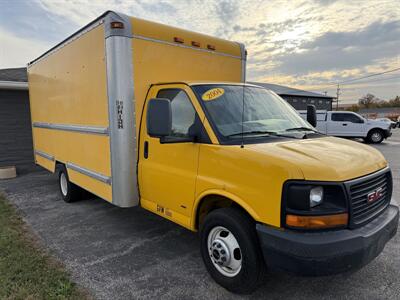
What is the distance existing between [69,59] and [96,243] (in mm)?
3145

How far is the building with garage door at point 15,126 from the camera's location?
32.6 feet

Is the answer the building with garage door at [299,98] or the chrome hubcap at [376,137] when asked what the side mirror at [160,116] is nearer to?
the chrome hubcap at [376,137]

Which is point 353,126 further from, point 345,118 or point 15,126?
point 15,126

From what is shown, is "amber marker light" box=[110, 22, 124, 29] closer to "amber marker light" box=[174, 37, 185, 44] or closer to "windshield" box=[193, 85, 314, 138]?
"amber marker light" box=[174, 37, 185, 44]

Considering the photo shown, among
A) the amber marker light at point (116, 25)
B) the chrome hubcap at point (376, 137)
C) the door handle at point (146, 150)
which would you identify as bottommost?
the chrome hubcap at point (376, 137)

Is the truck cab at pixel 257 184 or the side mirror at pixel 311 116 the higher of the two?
the side mirror at pixel 311 116

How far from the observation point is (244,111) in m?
3.49

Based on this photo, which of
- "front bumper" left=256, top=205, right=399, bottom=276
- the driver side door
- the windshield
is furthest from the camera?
the driver side door

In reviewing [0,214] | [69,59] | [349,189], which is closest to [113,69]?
[69,59]

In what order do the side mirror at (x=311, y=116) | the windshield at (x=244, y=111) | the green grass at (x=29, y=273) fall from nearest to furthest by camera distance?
the green grass at (x=29, y=273) < the windshield at (x=244, y=111) < the side mirror at (x=311, y=116)

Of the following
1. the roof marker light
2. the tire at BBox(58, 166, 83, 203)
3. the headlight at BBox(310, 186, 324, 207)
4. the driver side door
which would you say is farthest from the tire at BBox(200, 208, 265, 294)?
the tire at BBox(58, 166, 83, 203)

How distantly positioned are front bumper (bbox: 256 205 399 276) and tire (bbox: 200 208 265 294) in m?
0.17

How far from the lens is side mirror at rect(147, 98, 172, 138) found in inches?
122

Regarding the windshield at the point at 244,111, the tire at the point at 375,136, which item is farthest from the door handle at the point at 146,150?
the tire at the point at 375,136
